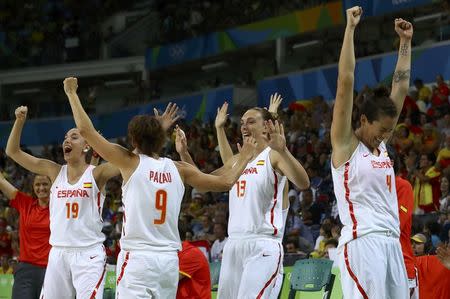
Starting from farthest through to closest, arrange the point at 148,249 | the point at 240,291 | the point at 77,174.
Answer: the point at 77,174 → the point at 240,291 → the point at 148,249

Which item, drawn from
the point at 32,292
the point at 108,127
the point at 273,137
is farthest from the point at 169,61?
the point at 273,137

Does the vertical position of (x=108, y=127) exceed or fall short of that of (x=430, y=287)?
it exceeds it

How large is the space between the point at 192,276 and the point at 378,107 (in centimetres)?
371

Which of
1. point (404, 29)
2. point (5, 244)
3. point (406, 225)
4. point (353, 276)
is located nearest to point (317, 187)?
point (5, 244)

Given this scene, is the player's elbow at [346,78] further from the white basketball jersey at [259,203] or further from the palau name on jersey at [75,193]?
the palau name on jersey at [75,193]

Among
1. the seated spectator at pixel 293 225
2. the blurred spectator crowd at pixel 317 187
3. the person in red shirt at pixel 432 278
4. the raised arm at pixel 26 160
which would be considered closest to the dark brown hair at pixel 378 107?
the person in red shirt at pixel 432 278

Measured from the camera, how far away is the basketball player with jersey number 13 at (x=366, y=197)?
272 inches

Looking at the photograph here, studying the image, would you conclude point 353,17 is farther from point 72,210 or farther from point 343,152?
point 72,210

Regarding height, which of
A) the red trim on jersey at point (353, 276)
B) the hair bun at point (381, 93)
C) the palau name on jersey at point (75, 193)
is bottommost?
the red trim on jersey at point (353, 276)

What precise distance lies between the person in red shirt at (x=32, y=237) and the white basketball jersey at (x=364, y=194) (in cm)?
465

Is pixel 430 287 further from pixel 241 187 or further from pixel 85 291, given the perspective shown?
pixel 85 291

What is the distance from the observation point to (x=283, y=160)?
30.3ft

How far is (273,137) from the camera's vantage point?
829cm

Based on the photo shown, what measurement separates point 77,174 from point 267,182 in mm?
1946
